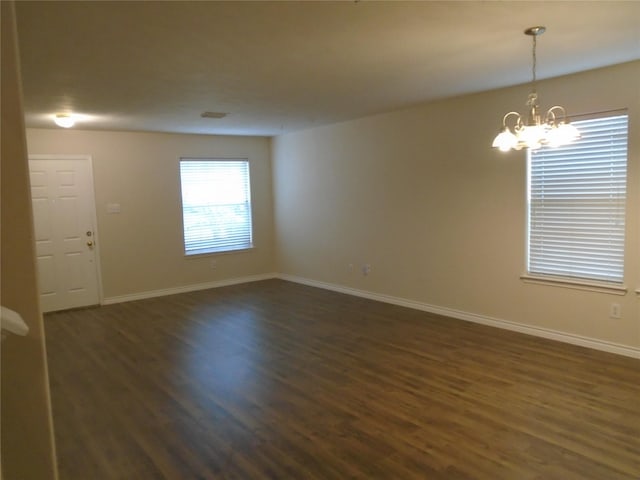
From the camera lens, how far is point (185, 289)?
23.6ft

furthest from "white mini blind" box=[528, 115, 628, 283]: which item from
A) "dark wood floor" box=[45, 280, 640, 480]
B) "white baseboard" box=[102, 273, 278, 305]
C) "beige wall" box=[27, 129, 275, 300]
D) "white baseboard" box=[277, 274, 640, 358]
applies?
"beige wall" box=[27, 129, 275, 300]

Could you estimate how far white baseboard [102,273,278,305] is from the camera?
21.6ft

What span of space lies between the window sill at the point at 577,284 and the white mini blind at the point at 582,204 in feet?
0.17

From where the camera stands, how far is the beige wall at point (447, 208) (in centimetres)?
402

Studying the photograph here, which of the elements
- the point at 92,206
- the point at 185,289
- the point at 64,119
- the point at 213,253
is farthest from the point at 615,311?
the point at 92,206

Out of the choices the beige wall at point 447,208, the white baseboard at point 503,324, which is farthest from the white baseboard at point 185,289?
the white baseboard at point 503,324

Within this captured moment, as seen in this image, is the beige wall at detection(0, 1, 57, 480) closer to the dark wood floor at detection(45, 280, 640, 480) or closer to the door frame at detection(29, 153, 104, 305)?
the dark wood floor at detection(45, 280, 640, 480)

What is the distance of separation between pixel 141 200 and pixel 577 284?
18.6 ft

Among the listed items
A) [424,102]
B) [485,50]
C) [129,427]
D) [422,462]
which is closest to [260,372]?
[129,427]

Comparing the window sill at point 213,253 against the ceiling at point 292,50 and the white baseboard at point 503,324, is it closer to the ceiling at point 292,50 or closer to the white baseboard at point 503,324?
the white baseboard at point 503,324

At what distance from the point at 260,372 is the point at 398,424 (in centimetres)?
138

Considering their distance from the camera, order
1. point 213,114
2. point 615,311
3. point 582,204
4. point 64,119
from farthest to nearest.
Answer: point 213,114 < point 64,119 < point 582,204 < point 615,311

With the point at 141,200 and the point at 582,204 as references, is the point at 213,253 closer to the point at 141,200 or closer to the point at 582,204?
the point at 141,200

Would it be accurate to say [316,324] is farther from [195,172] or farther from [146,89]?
[195,172]
